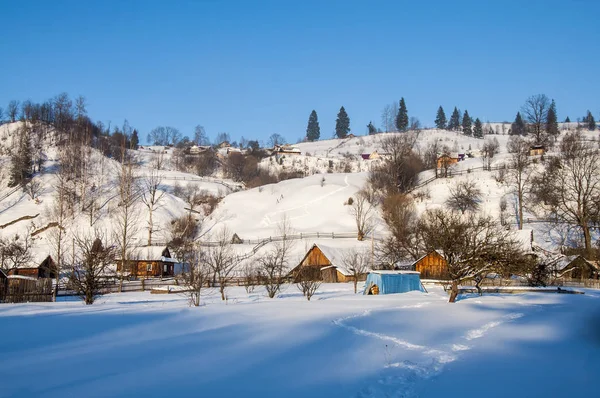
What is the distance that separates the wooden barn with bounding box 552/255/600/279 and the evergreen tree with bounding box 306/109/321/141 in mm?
131480

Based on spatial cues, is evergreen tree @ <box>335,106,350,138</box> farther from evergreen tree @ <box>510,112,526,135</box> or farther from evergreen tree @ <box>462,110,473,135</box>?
evergreen tree @ <box>510,112,526,135</box>

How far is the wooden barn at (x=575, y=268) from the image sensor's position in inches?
1612

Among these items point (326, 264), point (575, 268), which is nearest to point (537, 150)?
point (575, 268)

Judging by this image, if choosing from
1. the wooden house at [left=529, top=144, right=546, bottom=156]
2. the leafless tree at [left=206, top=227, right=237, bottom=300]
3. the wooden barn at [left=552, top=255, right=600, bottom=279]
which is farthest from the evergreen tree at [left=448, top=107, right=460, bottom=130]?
the wooden barn at [left=552, top=255, right=600, bottom=279]

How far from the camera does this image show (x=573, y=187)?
54.0 m

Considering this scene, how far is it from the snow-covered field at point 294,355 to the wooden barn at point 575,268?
26841 mm

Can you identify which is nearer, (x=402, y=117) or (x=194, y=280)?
(x=194, y=280)

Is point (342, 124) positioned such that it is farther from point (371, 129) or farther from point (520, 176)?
point (520, 176)

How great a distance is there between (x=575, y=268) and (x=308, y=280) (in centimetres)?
2772

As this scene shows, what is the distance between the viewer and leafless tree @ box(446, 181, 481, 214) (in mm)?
58406

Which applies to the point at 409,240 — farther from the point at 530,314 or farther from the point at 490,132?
the point at 490,132

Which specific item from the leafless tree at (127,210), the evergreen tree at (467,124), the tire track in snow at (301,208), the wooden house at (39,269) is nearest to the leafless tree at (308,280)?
the tire track in snow at (301,208)

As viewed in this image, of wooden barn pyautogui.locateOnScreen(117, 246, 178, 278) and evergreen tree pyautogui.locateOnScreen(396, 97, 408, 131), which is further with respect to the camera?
evergreen tree pyautogui.locateOnScreen(396, 97, 408, 131)

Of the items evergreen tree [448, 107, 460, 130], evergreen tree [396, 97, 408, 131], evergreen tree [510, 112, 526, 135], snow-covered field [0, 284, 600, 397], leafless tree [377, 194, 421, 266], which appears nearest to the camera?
snow-covered field [0, 284, 600, 397]
